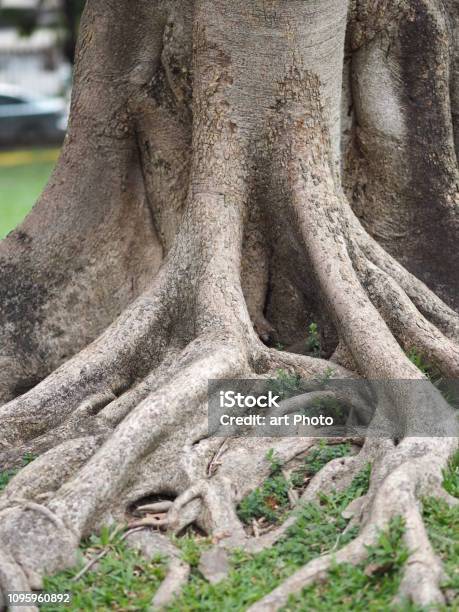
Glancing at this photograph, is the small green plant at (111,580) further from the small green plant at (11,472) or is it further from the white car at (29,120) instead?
the white car at (29,120)

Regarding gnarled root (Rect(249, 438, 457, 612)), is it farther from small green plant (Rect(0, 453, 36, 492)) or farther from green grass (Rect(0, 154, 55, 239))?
green grass (Rect(0, 154, 55, 239))

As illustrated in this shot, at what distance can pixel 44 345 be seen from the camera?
6.36 m

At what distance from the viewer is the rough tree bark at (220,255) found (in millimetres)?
4617

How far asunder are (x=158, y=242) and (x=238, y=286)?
1160 mm

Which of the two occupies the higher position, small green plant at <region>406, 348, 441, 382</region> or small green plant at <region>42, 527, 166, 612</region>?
small green plant at <region>406, 348, 441, 382</region>

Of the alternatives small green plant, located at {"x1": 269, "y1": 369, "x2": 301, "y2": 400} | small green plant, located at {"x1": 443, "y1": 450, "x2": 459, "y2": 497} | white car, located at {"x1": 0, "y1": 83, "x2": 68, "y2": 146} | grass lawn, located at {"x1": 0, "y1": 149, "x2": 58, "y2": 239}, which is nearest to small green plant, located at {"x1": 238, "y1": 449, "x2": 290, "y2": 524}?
small green plant, located at {"x1": 269, "y1": 369, "x2": 301, "y2": 400}

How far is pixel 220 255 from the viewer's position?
18.3ft

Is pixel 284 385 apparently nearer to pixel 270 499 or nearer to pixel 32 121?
pixel 270 499

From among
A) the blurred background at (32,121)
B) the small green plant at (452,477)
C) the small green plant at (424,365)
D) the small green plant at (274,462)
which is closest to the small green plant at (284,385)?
the small green plant at (274,462)

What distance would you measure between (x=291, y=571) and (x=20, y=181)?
16.2m

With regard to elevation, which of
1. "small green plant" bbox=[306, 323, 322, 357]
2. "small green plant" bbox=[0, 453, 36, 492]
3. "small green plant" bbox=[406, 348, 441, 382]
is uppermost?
"small green plant" bbox=[306, 323, 322, 357]

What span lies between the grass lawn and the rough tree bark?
19.4 feet

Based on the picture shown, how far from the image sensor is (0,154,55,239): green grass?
14.2 m

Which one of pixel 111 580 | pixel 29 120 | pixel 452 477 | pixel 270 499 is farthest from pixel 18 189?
pixel 111 580
